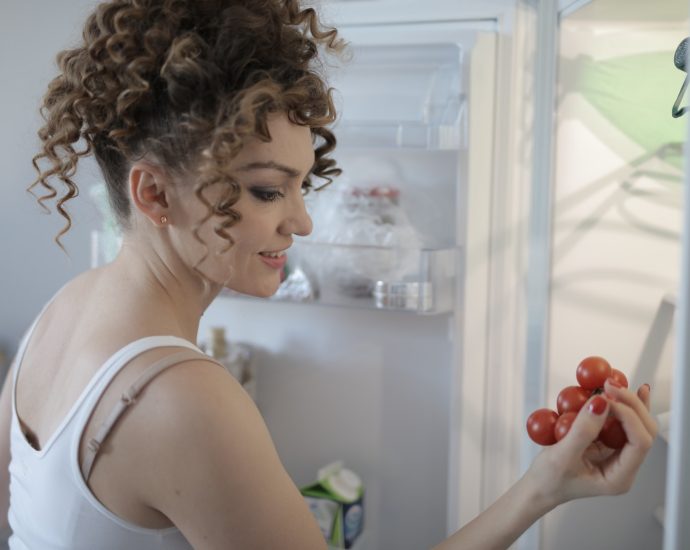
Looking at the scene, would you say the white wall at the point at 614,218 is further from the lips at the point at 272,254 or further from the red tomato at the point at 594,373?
the lips at the point at 272,254

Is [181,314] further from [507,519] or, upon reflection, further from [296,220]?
[507,519]

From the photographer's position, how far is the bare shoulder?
700 mm

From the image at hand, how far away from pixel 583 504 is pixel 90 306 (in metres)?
0.85

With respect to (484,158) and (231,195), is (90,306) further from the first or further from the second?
(484,158)

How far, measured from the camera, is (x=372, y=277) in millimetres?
1305

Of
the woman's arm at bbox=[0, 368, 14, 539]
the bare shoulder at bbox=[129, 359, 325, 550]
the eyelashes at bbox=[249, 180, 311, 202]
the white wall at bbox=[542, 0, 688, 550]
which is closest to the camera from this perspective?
the bare shoulder at bbox=[129, 359, 325, 550]

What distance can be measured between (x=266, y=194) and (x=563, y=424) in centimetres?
38

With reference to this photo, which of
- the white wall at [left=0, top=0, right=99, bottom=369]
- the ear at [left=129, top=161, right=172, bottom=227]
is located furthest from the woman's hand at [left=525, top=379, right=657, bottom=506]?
the white wall at [left=0, top=0, right=99, bottom=369]

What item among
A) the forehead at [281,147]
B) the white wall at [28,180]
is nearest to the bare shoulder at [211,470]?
the forehead at [281,147]

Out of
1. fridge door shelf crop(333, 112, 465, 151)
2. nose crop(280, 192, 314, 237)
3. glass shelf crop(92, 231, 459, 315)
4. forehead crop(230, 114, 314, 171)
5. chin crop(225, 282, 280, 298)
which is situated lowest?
glass shelf crop(92, 231, 459, 315)

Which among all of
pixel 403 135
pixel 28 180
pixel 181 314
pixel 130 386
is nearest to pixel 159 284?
pixel 181 314

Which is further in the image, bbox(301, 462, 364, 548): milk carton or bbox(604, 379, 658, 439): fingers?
bbox(301, 462, 364, 548): milk carton

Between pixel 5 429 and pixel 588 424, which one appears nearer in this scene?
pixel 588 424

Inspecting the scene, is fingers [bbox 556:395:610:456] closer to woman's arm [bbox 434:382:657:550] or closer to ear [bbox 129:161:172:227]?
woman's arm [bbox 434:382:657:550]
